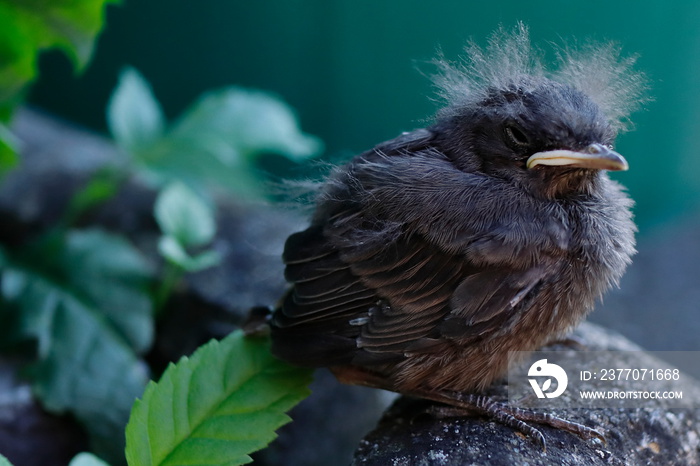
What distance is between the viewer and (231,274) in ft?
8.87

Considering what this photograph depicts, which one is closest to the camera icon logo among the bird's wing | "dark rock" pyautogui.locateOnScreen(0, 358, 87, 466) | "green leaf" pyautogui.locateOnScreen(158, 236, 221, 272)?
the bird's wing

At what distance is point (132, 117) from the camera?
9.26 ft

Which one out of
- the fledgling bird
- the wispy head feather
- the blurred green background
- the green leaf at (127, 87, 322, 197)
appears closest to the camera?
the fledgling bird

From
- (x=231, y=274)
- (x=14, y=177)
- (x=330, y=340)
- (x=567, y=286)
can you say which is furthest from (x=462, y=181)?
(x=14, y=177)

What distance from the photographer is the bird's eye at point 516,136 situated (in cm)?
157

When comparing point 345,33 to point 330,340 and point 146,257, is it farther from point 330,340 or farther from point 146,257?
point 330,340

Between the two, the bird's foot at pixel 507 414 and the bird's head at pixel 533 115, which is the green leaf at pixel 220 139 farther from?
the bird's foot at pixel 507 414

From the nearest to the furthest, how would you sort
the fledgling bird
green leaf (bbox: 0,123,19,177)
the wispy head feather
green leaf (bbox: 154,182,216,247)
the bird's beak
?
the bird's beak < the fledgling bird < the wispy head feather < green leaf (bbox: 0,123,19,177) < green leaf (bbox: 154,182,216,247)

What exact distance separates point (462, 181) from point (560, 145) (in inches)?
9.6

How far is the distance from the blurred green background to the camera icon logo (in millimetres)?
1573

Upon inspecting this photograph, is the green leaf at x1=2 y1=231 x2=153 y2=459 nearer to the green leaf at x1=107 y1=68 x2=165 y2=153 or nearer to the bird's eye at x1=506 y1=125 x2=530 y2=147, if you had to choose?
the green leaf at x1=107 y1=68 x2=165 y2=153

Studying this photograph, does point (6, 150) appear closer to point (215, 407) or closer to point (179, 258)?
point (179, 258)

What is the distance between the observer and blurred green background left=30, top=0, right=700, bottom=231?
315 cm

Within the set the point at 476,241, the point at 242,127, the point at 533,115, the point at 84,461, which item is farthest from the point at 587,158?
the point at 242,127
